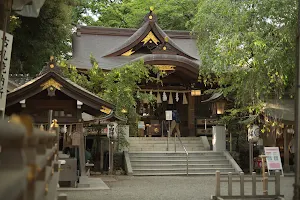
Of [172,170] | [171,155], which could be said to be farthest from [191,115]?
[172,170]

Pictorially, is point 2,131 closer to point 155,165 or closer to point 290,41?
point 290,41

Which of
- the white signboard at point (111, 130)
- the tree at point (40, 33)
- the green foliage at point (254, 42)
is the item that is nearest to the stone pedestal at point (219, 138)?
the white signboard at point (111, 130)

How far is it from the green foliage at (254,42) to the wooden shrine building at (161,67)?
8820mm

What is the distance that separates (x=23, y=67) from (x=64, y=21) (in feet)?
10.9

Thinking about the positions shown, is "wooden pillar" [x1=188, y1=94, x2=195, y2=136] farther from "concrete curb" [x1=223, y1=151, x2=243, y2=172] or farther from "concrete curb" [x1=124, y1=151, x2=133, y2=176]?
"concrete curb" [x1=124, y1=151, x2=133, y2=176]

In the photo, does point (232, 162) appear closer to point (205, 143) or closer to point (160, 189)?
point (205, 143)

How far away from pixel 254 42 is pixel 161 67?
41.0 feet

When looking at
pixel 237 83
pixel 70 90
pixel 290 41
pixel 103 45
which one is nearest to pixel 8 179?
pixel 290 41

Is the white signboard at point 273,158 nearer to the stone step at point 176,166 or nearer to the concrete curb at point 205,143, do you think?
the stone step at point 176,166

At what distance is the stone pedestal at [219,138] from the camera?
19.2 meters

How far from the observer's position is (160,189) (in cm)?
1205

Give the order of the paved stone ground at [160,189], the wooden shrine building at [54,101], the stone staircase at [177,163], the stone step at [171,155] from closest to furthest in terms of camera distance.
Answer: the paved stone ground at [160,189] → the wooden shrine building at [54,101] → the stone staircase at [177,163] → the stone step at [171,155]

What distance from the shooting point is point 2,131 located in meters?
1.08

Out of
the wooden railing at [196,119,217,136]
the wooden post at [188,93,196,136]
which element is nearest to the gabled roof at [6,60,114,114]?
the wooden railing at [196,119,217,136]
